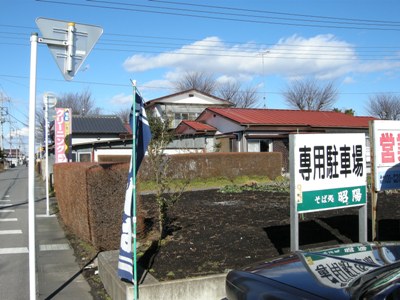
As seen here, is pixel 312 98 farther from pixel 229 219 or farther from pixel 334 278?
pixel 334 278

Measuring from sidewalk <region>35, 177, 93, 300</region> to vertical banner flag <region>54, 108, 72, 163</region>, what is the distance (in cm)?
584

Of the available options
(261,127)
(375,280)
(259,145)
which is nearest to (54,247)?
(375,280)

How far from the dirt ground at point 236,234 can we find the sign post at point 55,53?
159 cm

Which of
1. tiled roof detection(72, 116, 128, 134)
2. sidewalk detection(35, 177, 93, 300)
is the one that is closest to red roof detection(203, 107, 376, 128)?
tiled roof detection(72, 116, 128, 134)

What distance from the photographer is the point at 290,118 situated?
28.2m

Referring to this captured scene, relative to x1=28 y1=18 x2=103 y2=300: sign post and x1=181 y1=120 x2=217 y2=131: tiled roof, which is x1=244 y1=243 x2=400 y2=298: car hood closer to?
x1=28 y1=18 x2=103 y2=300: sign post

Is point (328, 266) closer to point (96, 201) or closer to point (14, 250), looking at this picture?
point (96, 201)

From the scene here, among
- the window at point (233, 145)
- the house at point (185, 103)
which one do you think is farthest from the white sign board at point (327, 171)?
the house at point (185, 103)

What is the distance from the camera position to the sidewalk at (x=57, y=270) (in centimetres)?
563

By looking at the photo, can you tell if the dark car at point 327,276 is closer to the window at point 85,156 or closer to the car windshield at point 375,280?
the car windshield at point 375,280

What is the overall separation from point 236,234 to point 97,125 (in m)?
34.0

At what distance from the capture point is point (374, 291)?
2.24 metres

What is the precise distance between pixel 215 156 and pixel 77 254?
46.2 feet

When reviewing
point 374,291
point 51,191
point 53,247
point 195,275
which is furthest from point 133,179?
point 51,191
